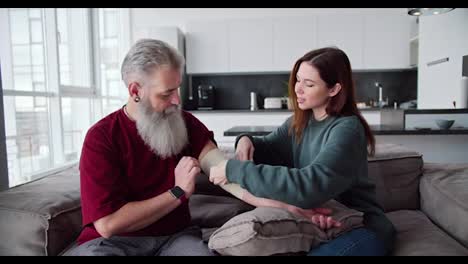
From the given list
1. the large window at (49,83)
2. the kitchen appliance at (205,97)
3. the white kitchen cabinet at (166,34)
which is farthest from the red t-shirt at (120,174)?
the kitchen appliance at (205,97)

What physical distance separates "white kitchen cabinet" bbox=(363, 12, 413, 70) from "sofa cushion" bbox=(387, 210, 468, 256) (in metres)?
3.63

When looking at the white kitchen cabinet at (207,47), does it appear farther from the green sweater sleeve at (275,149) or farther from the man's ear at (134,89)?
the man's ear at (134,89)

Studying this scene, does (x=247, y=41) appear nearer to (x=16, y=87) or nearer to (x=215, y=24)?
(x=215, y=24)

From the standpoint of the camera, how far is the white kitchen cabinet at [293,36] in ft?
16.0

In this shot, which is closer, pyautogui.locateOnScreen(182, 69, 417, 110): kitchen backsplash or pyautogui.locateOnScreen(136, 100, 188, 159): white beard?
pyautogui.locateOnScreen(136, 100, 188, 159): white beard

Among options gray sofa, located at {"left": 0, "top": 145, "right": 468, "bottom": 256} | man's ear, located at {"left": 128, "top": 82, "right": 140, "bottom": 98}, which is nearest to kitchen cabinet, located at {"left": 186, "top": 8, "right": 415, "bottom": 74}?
gray sofa, located at {"left": 0, "top": 145, "right": 468, "bottom": 256}

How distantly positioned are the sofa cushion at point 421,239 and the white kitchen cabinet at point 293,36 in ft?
11.8

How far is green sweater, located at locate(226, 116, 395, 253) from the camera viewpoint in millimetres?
1070

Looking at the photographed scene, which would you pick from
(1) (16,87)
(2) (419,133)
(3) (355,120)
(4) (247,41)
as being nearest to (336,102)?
(3) (355,120)

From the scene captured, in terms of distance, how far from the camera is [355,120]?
1214 mm

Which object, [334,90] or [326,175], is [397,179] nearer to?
[334,90]

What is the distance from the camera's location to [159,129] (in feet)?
4.33

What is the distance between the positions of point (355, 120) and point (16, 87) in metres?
2.93

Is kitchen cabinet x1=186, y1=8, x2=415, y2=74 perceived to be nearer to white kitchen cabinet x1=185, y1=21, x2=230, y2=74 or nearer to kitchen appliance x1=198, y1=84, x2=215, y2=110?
white kitchen cabinet x1=185, y1=21, x2=230, y2=74
